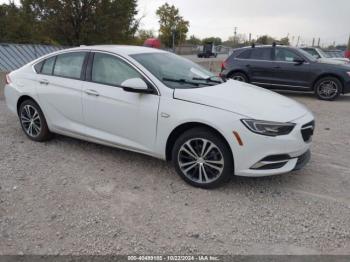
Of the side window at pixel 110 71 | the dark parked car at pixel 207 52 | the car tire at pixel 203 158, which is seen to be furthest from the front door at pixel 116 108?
the dark parked car at pixel 207 52

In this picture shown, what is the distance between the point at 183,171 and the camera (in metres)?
3.99

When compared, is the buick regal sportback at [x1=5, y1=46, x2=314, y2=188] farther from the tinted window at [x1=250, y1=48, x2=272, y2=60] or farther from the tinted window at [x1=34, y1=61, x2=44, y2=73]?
the tinted window at [x1=250, y1=48, x2=272, y2=60]

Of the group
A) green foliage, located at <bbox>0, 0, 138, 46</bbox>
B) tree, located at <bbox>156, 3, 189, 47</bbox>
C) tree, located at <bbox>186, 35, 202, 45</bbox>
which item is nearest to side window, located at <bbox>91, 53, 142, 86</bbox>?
green foliage, located at <bbox>0, 0, 138, 46</bbox>

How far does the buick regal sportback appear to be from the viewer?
3.60m

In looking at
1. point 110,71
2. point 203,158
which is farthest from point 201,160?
point 110,71

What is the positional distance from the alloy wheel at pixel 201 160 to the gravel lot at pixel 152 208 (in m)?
0.17

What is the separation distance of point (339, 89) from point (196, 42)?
76341mm

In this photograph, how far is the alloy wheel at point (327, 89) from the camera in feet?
32.4

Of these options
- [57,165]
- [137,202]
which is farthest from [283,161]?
[57,165]

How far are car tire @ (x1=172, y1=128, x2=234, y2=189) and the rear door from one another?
7.18 meters

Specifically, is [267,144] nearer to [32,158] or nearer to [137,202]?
[137,202]

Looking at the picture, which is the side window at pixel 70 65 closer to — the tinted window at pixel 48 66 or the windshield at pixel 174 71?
the tinted window at pixel 48 66

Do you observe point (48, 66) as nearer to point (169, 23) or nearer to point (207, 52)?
point (207, 52)

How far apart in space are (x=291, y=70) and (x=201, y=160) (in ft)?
23.9
